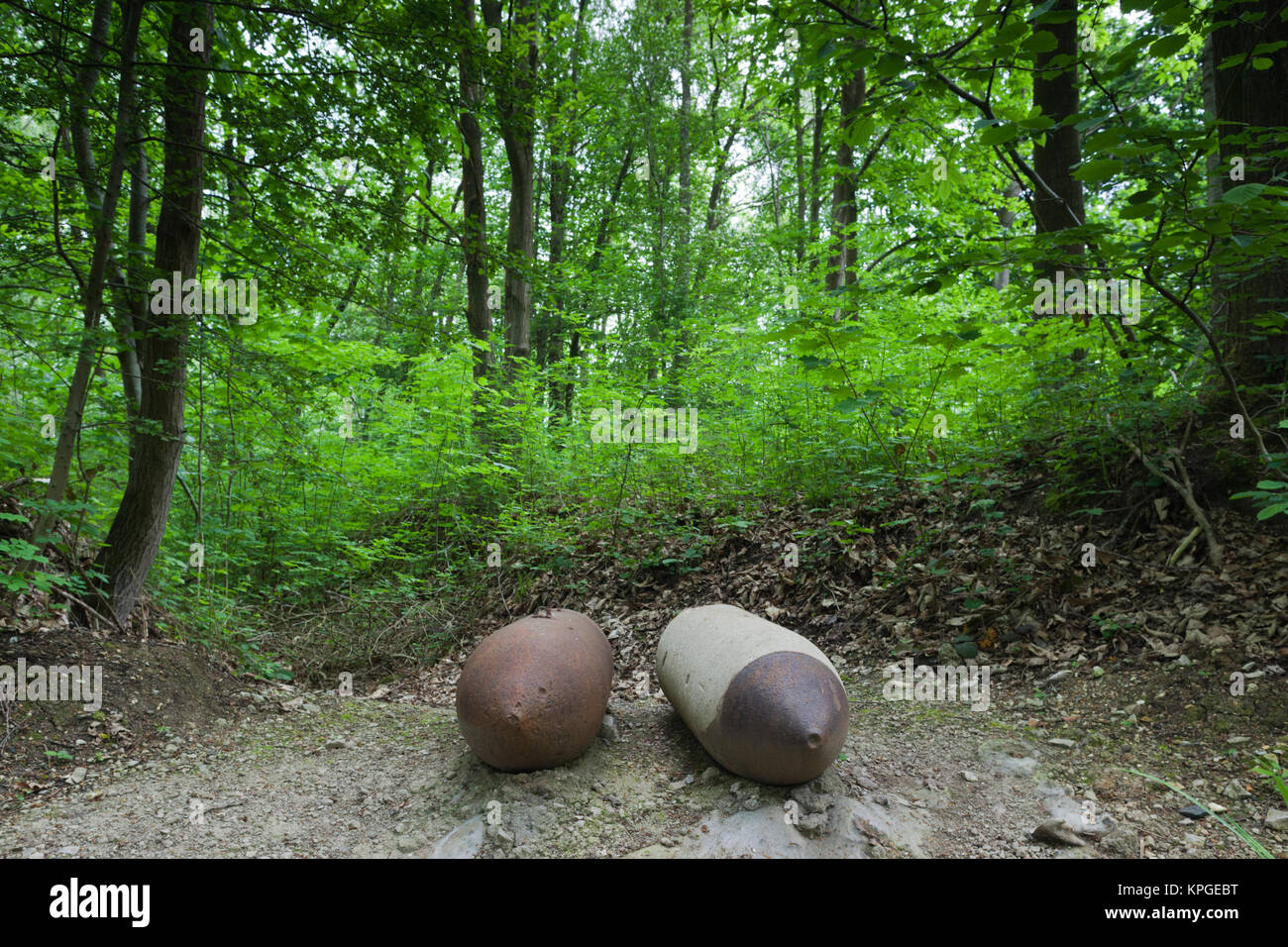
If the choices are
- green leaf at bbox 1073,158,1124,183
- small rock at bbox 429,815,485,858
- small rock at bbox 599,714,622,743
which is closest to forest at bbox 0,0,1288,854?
green leaf at bbox 1073,158,1124,183

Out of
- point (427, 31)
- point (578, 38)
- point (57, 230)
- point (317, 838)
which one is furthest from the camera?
point (578, 38)

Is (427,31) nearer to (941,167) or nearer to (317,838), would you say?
(941,167)

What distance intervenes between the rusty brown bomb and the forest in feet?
5.80

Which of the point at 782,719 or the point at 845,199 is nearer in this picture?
the point at 782,719

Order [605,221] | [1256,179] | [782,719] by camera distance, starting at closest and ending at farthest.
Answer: [782,719] → [1256,179] → [605,221]

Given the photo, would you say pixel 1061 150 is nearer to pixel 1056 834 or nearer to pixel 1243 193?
pixel 1243 193

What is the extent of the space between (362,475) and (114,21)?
510 cm

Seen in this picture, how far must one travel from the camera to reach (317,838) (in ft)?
10.5

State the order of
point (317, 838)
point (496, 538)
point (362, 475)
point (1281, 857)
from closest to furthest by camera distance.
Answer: point (1281, 857), point (317, 838), point (496, 538), point (362, 475)

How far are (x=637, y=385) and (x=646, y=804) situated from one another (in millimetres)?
5222

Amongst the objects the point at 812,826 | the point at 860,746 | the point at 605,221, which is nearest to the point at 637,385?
the point at 860,746

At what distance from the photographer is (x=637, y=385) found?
7.82m

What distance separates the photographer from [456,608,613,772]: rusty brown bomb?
11.0 ft

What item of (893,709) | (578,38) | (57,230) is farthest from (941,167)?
(578,38)
